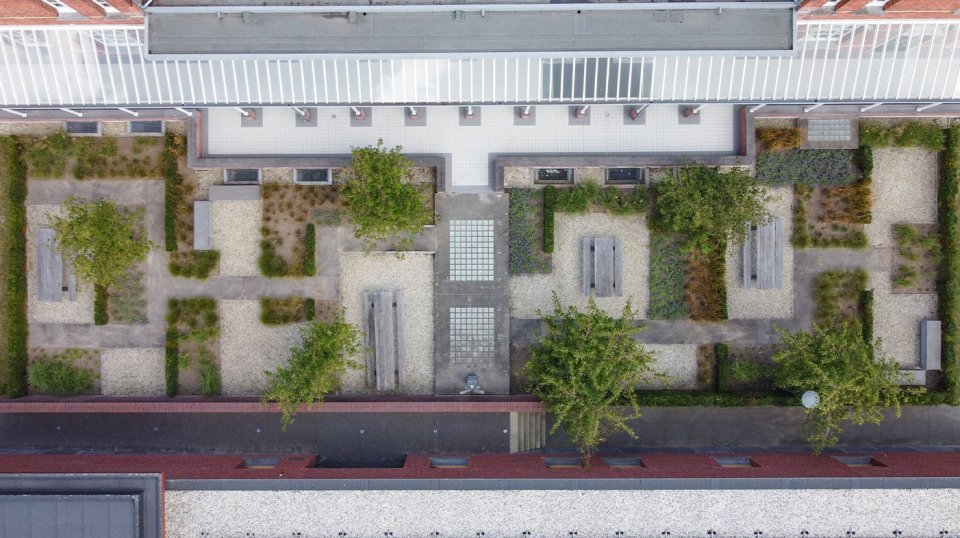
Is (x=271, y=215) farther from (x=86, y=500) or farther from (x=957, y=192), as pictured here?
(x=957, y=192)

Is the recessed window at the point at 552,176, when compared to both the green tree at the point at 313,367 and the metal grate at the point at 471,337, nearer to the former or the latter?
the metal grate at the point at 471,337

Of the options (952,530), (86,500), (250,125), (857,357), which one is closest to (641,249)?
(857,357)

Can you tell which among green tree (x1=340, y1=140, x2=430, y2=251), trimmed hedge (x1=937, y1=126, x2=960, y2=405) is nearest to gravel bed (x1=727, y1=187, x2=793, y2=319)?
trimmed hedge (x1=937, y1=126, x2=960, y2=405)

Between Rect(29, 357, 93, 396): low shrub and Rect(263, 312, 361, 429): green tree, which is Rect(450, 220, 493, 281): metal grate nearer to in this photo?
Rect(263, 312, 361, 429): green tree

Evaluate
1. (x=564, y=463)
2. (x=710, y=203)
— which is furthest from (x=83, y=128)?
(x=710, y=203)

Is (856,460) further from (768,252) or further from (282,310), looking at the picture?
(282,310)
